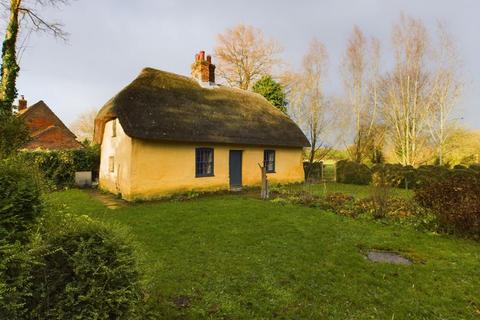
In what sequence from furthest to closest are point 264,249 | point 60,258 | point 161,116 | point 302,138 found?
point 302,138 < point 161,116 < point 264,249 < point 60,258

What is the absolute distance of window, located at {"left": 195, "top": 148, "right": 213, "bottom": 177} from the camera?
14679mm

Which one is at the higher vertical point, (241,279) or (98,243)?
(98,243)

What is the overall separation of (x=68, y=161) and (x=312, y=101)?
67.6 ft

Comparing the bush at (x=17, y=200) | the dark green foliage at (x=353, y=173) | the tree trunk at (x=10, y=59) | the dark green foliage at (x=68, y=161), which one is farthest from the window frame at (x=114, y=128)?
the dark green foliage at (x=353, y=173)

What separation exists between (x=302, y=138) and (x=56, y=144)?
24.8m

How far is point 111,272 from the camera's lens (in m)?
2.74

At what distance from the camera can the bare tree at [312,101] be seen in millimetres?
26672

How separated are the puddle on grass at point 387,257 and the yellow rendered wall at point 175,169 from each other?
9.52m

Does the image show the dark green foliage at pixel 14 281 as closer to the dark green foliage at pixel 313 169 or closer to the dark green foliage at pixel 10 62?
the dark green foliage at pixel 10 62

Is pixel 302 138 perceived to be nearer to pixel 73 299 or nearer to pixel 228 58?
pixel 228 58

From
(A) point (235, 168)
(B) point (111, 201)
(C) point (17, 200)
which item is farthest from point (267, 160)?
(C) point (17, 200)

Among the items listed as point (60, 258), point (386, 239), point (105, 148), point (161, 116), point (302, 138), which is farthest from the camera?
point (302, 138)

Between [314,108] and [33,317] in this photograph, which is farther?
[314,108]

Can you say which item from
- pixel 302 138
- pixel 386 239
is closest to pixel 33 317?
pixel 386 239
